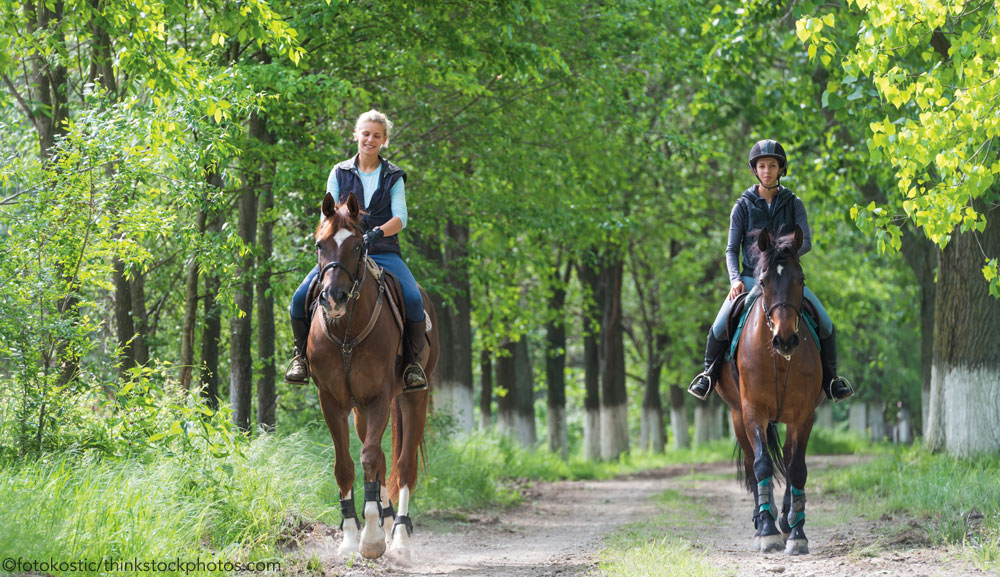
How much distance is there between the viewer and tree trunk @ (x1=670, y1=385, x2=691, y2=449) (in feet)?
120

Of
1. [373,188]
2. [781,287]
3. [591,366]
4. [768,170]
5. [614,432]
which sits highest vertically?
[768,170]

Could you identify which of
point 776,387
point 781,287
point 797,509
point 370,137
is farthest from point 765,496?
point 370,137

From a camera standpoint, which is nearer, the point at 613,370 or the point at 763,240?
the point at 763,240

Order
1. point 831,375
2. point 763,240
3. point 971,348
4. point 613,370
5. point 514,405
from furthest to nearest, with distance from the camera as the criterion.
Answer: point 613,370, point 514,405, point 971,348, point 831,375, point 763,240

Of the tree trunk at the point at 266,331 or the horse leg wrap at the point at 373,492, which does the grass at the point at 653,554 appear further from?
the tree trunk at the point at 266,331

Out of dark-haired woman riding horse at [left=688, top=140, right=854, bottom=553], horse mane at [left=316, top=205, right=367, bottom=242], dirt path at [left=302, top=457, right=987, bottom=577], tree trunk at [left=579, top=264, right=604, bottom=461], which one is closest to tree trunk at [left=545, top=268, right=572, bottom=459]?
tree trunk at [left=579, top=264, right=604, bottom=461]

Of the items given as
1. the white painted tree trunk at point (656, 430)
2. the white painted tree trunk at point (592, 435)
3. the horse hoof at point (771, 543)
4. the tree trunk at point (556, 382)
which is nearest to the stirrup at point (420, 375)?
the horse hoof at point (771, 543)

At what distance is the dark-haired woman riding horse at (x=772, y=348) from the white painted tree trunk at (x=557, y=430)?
16391 mm

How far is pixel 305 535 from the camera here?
26.0 feet

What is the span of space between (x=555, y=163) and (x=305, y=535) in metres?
9.56

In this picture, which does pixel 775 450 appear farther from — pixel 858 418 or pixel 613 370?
pixel 858 418

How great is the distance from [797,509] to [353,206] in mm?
4282

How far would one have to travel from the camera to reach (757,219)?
29.2ft

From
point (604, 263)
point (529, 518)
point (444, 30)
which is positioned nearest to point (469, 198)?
point (444, 30)
